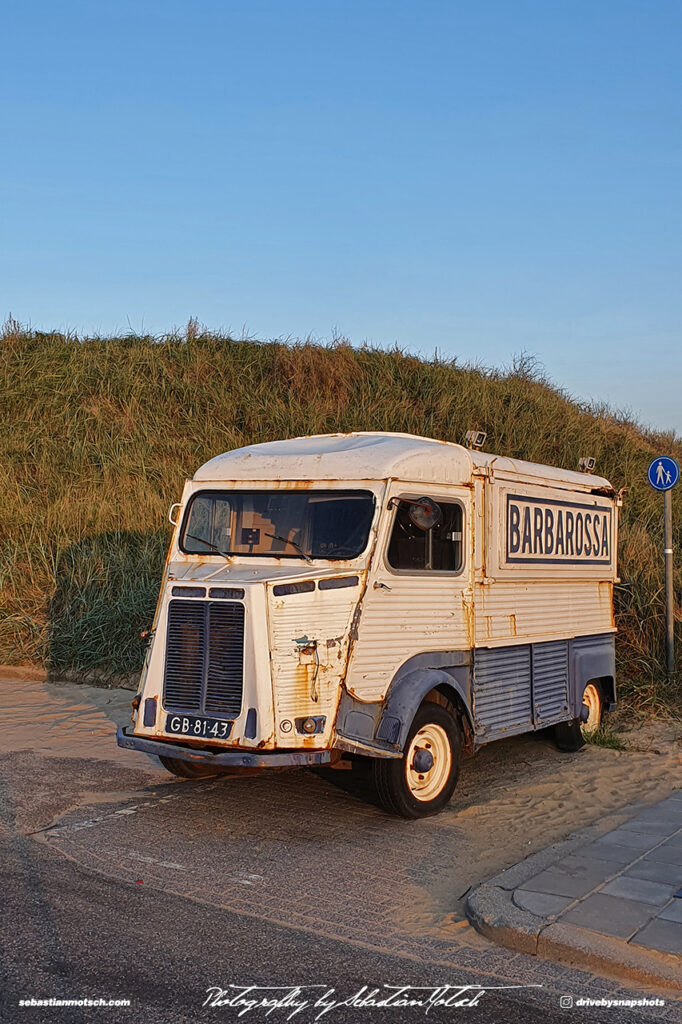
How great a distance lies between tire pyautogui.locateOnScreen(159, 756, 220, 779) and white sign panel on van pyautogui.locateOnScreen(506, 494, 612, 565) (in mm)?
3089

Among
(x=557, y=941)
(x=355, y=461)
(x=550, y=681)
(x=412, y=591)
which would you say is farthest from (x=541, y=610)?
(x=557, y=941)

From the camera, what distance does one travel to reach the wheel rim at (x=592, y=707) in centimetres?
997

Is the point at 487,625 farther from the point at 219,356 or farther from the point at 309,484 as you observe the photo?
the point at 219,356

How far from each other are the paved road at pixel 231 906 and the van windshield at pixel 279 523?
1.95 metres

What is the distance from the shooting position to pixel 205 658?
6.77 metres

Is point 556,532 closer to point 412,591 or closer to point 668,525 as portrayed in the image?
point 412,591

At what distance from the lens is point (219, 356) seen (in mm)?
23484

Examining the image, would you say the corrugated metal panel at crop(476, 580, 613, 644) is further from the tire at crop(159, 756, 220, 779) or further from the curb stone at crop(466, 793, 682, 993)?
the curb stone at crop(466, 793, 682, 993)

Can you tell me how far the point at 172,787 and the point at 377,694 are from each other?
217 centimetres

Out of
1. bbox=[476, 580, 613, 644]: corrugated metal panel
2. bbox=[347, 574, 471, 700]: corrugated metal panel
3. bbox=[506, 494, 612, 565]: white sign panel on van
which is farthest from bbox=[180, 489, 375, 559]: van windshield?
bbox=[506, 494, 612, 565]: white sign panel on van

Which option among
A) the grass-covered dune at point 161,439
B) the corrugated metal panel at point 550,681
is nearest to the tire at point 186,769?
the corrugated metal panel at point 550,681

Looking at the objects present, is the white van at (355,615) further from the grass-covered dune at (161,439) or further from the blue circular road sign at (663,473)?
the grass-covered dune at (161,439)

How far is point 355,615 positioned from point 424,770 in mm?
1328

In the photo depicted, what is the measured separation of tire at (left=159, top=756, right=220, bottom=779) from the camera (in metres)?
7.86
